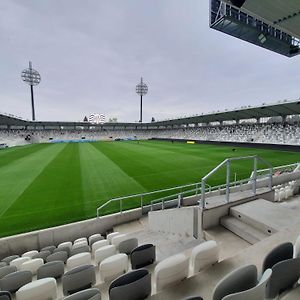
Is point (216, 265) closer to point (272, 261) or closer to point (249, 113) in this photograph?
point (272, 261)

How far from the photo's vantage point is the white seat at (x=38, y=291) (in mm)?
2474

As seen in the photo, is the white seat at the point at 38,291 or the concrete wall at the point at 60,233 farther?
the concrete wall at the point at 60,233

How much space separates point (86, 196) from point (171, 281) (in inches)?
340

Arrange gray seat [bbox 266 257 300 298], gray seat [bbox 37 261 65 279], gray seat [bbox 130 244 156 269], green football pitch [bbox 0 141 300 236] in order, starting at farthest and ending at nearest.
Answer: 1. green football pitch [bbox 0 141 300 236]
2. gray seat [bbox 37 261 65 279]
3. gray seat [bbox 130 244 156 269]
4. gray seat [bbox 266 257 300 298]

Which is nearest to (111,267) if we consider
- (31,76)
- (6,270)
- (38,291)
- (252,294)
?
(38,291)

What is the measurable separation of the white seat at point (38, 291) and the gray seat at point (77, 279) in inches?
12.1

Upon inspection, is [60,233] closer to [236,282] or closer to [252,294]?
[236,282]

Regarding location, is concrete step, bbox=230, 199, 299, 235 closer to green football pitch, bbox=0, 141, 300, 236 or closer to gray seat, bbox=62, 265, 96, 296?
gray seat, bbox=62, 265, 96, 296

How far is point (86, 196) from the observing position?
34.0 ft

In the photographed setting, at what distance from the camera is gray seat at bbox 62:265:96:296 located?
302 cm

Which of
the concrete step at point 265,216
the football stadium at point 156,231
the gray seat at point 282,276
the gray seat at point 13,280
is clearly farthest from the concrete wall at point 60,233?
the gray seat at point 282,276

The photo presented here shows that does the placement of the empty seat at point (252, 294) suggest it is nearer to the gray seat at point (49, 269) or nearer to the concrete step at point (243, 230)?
the concrete step at point (243, 230)

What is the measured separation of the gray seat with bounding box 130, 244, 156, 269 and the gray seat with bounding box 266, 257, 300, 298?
1957 millimetres

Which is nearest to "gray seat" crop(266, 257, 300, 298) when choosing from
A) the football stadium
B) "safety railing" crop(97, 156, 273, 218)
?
the football stadium
